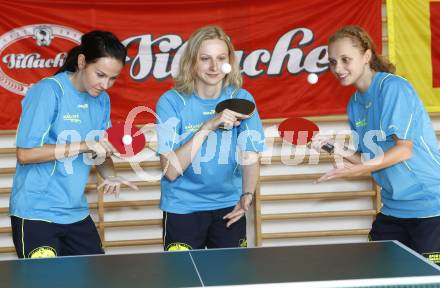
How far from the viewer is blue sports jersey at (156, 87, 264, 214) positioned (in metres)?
3.22

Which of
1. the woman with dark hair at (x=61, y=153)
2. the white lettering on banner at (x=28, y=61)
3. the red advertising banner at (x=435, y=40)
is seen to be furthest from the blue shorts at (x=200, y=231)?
the red advertising banner at (x=435, y=40)

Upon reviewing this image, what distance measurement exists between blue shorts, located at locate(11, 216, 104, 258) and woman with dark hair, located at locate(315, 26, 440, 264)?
1186 millimetres

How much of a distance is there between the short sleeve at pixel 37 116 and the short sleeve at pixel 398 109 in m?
1.49

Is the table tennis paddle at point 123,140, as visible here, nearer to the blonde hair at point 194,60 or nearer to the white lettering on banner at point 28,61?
the blonde hair at point 194,60

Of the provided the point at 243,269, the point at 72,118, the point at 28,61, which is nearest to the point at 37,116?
the point at 72,118

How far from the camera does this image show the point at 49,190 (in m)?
3.13

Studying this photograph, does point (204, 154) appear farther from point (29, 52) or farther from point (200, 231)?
point (29, 52)

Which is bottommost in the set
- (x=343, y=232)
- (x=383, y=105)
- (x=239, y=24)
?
(x=343, y=232)

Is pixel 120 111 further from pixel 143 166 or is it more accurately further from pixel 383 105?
→ pixel 383 105

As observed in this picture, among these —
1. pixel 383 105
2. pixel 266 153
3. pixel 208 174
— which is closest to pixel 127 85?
pixel 266 153

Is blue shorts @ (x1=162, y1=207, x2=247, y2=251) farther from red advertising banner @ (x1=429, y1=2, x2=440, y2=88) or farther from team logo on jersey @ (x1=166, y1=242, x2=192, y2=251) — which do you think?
red advertising banner @ (x1=429, y1=2, x2=440, y2=88)

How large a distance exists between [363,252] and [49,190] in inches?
56.3

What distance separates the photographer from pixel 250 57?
534 cm

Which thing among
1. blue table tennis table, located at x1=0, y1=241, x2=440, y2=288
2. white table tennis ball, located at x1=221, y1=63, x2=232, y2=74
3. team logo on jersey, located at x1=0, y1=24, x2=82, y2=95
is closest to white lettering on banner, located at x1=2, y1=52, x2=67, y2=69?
team logo on jersey, located at x1=0, y1=24, x2=82, y2=95
